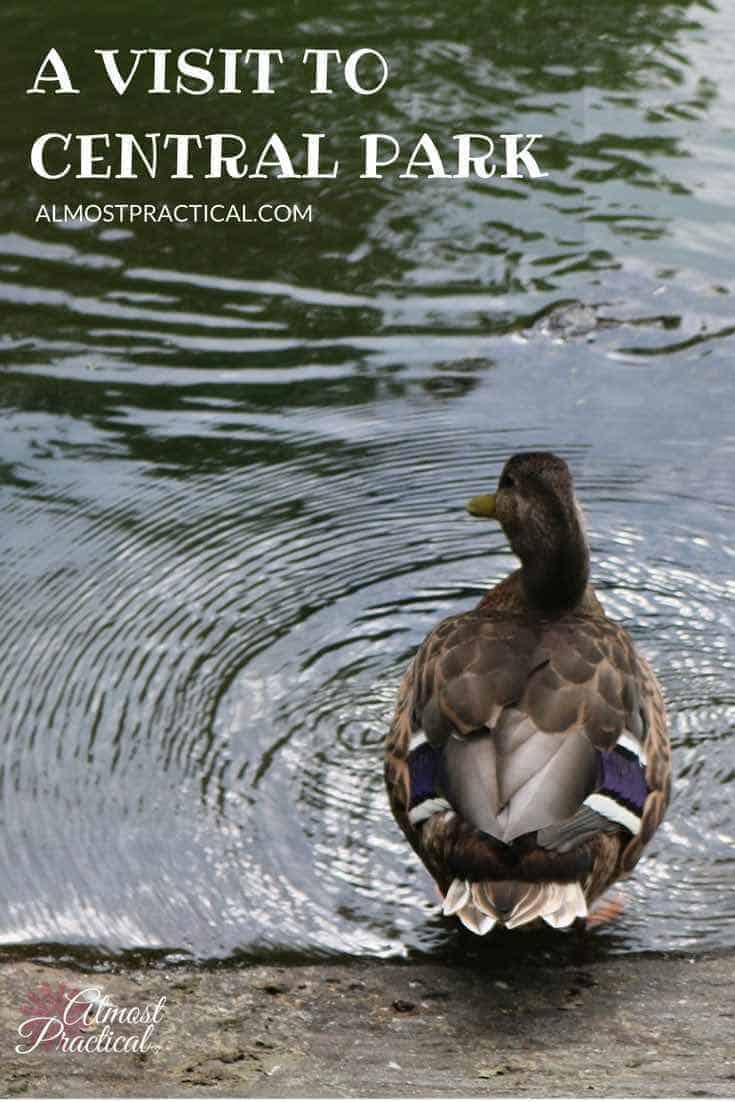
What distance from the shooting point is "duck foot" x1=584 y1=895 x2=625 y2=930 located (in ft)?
14.8

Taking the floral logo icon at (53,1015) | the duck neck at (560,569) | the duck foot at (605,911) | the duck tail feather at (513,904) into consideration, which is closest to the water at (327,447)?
the duck foot at (605,911)

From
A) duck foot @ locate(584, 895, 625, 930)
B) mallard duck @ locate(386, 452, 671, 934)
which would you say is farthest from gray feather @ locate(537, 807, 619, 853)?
duck foot @ locate(584, 895, 625, 930)

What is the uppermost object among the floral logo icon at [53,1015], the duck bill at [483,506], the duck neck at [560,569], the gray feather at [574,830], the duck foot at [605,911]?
the duck bill at [483,506]

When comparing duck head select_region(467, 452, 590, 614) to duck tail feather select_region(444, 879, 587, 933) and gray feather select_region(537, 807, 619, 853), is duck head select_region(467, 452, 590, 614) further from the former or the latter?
duck tail feather select_region(444, 879, 587, 933)

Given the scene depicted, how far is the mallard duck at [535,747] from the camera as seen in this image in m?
3.99

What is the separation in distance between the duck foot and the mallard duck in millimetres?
93

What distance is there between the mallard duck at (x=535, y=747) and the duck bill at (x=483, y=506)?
239 mm

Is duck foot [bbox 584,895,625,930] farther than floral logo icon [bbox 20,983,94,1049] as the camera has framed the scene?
Yes

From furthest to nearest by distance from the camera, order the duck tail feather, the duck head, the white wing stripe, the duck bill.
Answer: the duck bill < the duck head < the white wing stripe < the duck tail feather

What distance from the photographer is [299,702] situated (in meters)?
5.21

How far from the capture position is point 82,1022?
3.95 m

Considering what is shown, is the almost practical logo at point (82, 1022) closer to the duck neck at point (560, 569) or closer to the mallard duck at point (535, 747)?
the mallard duck at point (535, 747)

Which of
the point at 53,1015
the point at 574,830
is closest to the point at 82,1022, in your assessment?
the point at 53,1015

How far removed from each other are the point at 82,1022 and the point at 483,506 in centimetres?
190
